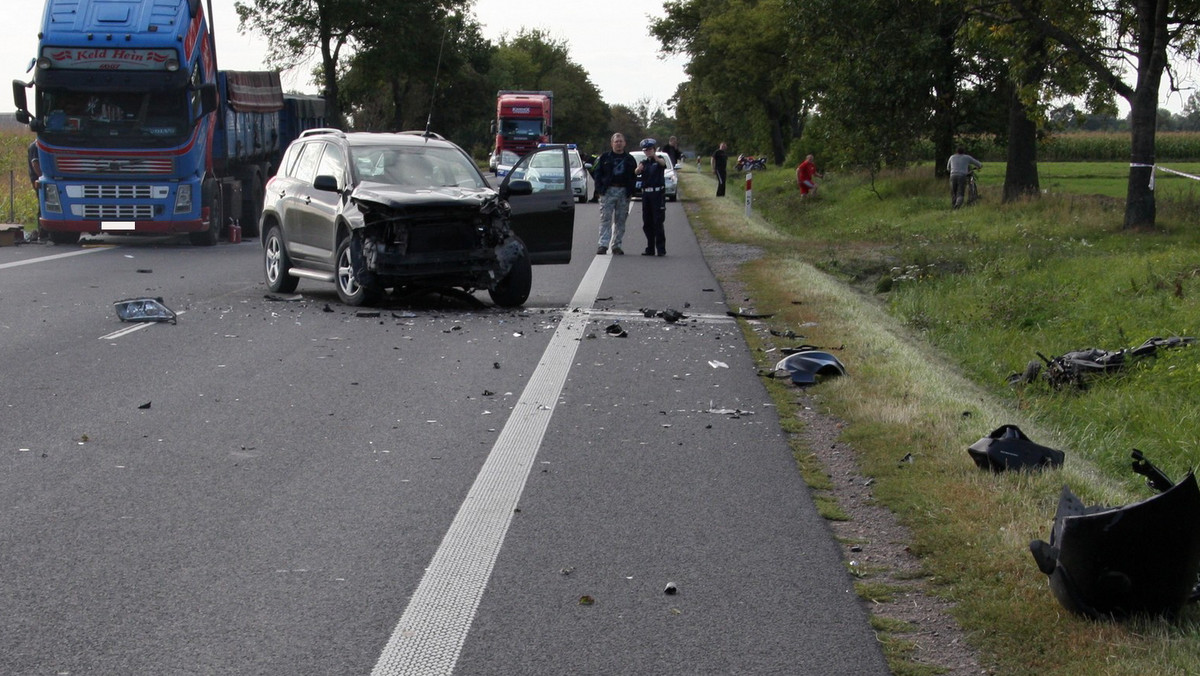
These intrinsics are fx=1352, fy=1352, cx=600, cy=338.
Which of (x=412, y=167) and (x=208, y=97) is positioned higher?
(x=208, y=97)

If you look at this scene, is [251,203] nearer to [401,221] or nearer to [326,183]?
[326,183]

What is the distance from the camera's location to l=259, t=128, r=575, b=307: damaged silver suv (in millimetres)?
13383

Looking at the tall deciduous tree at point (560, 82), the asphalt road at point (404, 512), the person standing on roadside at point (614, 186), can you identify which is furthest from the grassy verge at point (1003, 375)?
the tall deciduous tree at point (560, 82)

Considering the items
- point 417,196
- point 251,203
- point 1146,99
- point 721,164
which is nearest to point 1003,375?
point 417,196

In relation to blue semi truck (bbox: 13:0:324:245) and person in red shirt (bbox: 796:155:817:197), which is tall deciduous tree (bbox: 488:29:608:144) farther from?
blue semi truck (bbox: 13:0:324:245)

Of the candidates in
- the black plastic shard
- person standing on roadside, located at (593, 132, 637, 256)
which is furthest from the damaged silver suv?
the black plastic shard

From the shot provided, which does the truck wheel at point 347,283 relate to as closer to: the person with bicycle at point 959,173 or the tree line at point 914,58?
the tree line at point 914,58

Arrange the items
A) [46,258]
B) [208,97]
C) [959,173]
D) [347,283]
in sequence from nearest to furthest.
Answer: [347,283] < [46,258] < [208,97] < [959,173]

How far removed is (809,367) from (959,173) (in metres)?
22.3

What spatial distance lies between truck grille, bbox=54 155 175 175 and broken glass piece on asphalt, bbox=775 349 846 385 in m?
15.0

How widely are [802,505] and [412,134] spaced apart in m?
10.0

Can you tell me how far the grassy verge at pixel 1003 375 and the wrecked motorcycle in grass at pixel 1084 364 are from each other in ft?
0.50

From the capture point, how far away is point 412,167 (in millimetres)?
14375

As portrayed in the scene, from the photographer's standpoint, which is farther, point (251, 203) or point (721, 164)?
point (721, 164)
